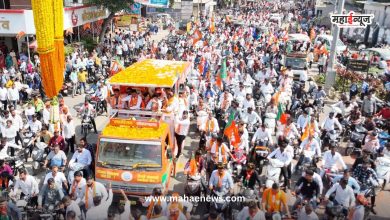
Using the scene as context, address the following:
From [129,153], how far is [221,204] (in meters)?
2.61

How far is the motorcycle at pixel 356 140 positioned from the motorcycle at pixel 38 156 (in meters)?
10.1

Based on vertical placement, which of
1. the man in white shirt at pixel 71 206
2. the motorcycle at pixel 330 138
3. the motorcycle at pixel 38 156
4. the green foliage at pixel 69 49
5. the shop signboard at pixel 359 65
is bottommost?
the motorcycle at pixel 38 156

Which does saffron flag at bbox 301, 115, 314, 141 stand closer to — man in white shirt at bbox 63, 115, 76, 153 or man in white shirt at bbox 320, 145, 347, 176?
man in white shirt at bbox 320, 145, 347, 176

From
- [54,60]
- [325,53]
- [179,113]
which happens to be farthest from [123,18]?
[179,113]

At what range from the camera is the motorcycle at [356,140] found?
14797 millimetres

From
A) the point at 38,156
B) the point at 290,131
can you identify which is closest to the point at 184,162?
the point at 290,131

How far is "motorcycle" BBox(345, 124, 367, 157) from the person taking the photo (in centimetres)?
1480

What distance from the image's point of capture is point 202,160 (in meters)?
11.5

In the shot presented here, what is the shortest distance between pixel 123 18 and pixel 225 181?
38.1 m

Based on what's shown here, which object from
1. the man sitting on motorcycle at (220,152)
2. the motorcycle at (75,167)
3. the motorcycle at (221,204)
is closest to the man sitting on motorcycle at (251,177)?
the man sitting on motorcycle at (220,152)

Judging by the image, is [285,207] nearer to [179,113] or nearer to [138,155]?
[138,155]

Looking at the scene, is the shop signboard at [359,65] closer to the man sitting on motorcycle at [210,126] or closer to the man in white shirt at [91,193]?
the man sitting on motorcycle at [210,126]

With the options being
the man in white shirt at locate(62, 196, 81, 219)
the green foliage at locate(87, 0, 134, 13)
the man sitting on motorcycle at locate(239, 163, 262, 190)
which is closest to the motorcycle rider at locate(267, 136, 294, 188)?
the man sitting on motorcycle at locate(239, 163, 262, 190)

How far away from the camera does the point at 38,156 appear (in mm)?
13070
